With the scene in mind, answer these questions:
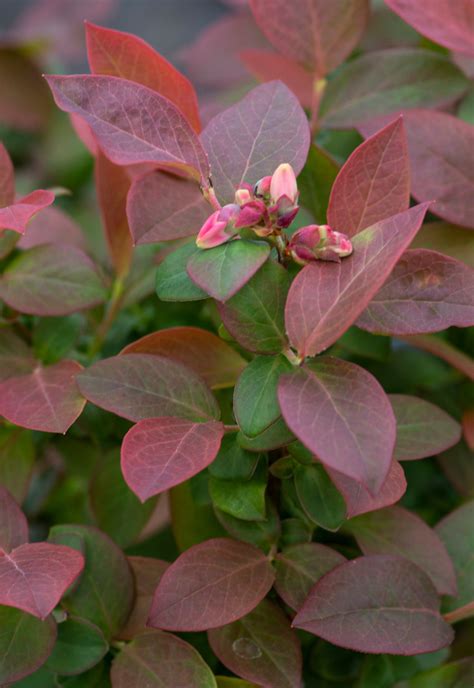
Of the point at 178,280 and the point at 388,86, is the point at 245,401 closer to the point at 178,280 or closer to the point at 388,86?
the point at 178,280

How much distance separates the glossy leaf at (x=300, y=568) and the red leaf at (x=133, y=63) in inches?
11.1

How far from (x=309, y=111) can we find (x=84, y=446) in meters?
0.36

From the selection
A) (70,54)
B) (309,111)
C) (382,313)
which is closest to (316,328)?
(382,313)

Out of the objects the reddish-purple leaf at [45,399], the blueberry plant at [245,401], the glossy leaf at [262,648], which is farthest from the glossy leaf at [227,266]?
the glossy leaf at [262,648]

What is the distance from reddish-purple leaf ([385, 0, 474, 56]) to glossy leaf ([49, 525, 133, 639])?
1.42 ft

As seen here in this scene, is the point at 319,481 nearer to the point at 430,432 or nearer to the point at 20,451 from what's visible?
the point at 430,432

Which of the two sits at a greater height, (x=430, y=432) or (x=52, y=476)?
(x=430, y=432)

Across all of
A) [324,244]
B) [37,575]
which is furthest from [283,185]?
[37,575]

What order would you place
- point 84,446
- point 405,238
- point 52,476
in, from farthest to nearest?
point 52,476
point 84,446
point 405,238

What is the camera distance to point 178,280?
48cm

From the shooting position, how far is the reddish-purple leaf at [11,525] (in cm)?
50

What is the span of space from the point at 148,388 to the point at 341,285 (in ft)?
0.42

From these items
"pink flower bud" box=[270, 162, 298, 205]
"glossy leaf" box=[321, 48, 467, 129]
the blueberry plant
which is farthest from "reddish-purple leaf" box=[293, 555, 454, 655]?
"glossy leaf" box=[321, 48, 467, 129]

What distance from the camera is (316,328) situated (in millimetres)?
437
